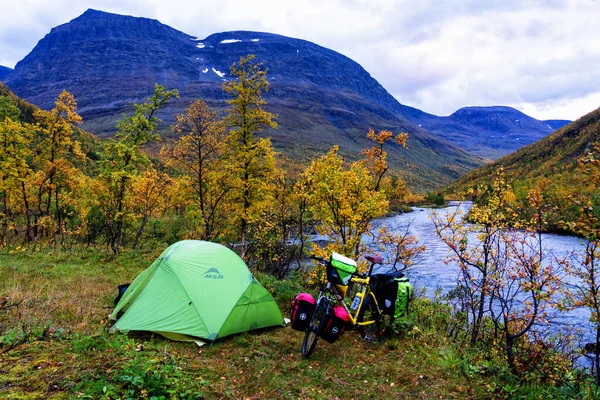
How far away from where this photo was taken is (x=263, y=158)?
20250mm

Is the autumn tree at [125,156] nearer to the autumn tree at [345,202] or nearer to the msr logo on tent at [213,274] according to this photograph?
the autumn tree at [345,202]

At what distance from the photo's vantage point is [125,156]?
2186 centimetres

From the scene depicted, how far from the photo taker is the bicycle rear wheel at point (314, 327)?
6973 millimetres

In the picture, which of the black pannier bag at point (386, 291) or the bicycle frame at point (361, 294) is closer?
the bicycle frame at point (361, 294)

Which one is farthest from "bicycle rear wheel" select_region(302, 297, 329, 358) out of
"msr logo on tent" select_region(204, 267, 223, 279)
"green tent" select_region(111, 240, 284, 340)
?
"msr logo on tent" select_region(204, 267, 223, 279)

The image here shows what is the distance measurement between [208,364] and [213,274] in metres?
2.71

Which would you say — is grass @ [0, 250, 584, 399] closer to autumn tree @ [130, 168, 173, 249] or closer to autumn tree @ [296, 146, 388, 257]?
autumn tree @ [296, 146, 388, 257]

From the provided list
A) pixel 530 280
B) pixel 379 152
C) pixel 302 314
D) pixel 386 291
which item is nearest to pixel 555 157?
pixel 379 152

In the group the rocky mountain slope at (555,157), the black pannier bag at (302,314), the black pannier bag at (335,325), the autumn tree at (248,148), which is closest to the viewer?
the black pannier bag at (335,325)

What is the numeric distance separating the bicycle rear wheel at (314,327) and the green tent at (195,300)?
192 centimetres

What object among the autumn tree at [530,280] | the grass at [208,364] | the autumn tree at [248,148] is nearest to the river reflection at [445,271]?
the autumn tree at [530,280]

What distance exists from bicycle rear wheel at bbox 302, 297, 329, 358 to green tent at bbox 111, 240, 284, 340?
6.31 feet

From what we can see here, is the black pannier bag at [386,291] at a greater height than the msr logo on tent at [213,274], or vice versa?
the black pannier bag at [386,291]

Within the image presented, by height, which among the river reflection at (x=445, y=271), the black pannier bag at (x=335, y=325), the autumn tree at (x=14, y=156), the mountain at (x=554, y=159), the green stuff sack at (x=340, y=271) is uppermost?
the mountain at (x=554, y=159)
